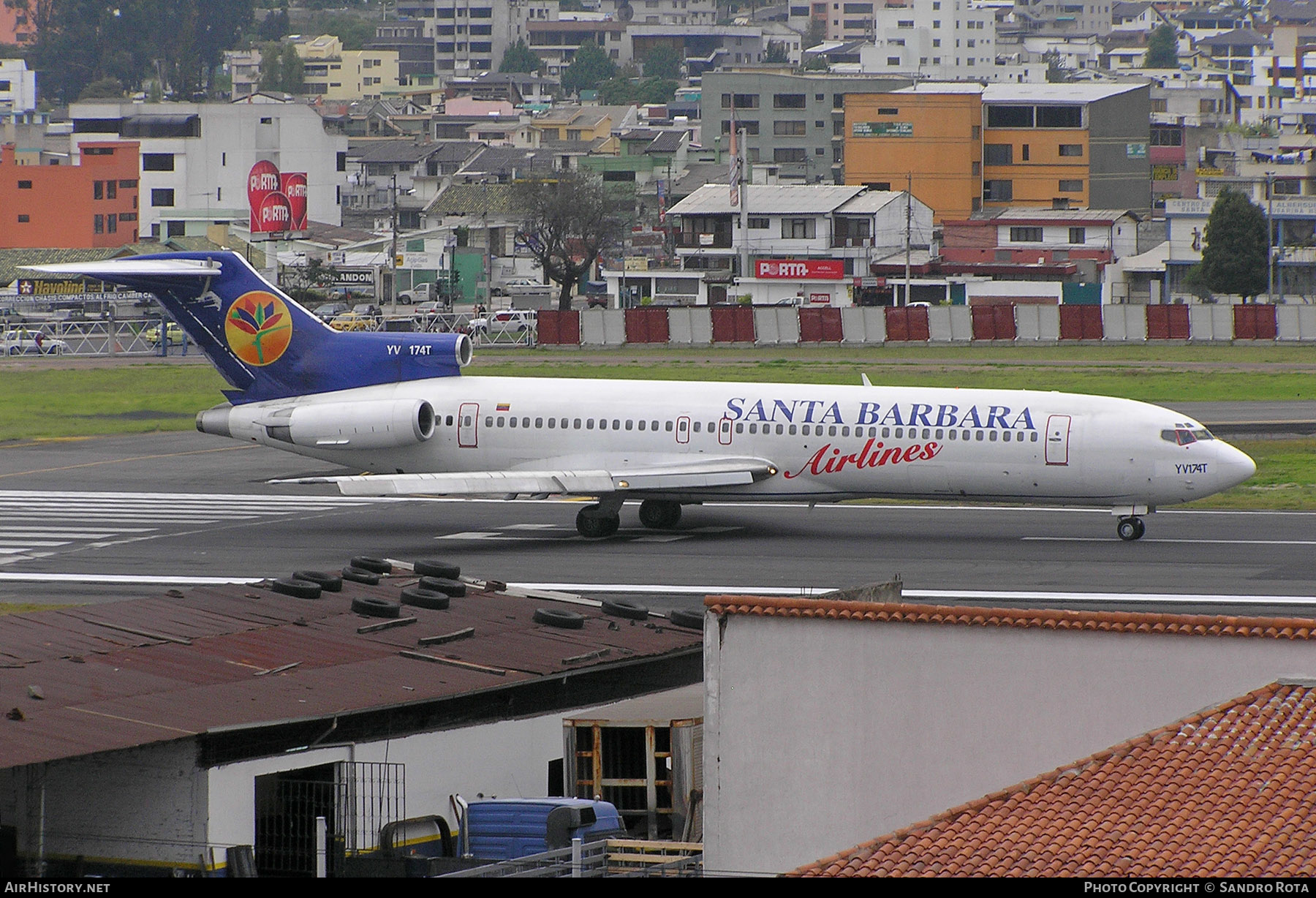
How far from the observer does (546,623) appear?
24.1 m

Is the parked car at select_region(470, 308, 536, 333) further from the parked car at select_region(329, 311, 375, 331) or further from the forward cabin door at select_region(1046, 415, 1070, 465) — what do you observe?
the forward cabin door at select_region(1046, 415, 1070, 465)

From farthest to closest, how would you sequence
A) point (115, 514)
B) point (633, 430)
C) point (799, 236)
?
point (799, 236) < point (115, 514) < point (633, 430)

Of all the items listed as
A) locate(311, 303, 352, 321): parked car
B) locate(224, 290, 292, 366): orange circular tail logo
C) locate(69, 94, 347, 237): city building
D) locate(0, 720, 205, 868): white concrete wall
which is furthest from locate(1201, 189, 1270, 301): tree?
locate(0, 720, 205, 868): white concrete wall

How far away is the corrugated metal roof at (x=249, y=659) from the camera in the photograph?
59.4 feet

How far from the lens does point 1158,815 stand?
13.9m

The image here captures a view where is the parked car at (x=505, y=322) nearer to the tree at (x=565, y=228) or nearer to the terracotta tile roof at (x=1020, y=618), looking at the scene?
the tree at (x=565, y=228)

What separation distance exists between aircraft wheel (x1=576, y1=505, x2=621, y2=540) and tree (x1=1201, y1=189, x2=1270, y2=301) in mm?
78210

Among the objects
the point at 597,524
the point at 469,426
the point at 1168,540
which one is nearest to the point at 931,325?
the point at 1168,540

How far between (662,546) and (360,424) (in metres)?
7.54

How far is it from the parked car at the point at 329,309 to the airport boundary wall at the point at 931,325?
21486mm

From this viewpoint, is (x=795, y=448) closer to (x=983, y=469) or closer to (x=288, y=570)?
(x=983, y=469)

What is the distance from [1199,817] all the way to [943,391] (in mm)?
24273

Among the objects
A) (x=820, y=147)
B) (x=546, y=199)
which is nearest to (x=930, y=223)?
(x=546, y=199)

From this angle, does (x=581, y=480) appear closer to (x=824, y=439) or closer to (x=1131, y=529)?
(x=824, y=439)
